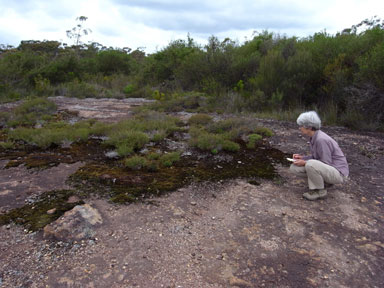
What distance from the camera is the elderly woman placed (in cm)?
346

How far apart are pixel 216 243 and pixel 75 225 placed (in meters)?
1.37

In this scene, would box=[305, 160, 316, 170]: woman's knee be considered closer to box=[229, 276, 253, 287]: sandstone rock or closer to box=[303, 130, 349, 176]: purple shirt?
box=[303, 130, 349, 176]: purple shirt

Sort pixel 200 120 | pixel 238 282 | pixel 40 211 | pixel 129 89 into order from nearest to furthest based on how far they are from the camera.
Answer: pixel 238 282
pixel 40 211
pixel 200 120
pixel 129 89

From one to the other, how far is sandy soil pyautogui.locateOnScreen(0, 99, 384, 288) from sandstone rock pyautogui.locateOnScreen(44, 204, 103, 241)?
0.07m

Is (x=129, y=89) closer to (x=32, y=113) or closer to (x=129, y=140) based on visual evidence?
(x=32, y=113)

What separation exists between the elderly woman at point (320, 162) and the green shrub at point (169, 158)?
1874 mm

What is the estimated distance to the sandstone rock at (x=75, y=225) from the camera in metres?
2.74

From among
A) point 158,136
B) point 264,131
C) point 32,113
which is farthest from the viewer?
point 32,113

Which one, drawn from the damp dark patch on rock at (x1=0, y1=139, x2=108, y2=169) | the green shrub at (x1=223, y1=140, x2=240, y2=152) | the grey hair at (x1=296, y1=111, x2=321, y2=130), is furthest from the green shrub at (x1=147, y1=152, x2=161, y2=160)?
the grey hair at (x1=296, y1=111, x2=321, y2=130)

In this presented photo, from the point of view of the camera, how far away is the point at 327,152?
11.4 ft

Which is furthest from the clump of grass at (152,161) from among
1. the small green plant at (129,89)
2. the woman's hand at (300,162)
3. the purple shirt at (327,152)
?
the small green plant at (129,89)

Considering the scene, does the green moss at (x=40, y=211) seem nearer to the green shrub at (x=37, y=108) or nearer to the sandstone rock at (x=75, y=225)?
the sandstone rock at (x=75, y=225)

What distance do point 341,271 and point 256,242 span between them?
0.73 meters

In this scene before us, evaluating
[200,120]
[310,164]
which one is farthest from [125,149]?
[310,164]
